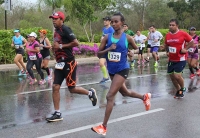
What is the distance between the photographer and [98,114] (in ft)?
22.6

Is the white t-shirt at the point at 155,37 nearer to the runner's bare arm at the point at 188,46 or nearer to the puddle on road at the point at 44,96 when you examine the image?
the puddle on road at the point at 44,96

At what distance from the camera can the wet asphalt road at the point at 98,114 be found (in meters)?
5.70

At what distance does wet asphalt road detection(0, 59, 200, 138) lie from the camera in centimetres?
570

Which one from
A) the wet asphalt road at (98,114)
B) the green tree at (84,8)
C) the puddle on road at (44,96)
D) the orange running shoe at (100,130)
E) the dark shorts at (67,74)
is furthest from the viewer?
the green tree at (84,8)

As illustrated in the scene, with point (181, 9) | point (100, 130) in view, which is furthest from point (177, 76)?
point (181, 9)

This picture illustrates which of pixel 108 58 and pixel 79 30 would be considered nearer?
pixel 108 58

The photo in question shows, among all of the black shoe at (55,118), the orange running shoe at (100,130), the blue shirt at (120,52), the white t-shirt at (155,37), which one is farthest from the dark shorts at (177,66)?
the white t-shirt at (155,37)

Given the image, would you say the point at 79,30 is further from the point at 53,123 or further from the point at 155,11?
the point at 53,123

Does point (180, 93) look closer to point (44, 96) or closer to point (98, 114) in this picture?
point (98, 114)

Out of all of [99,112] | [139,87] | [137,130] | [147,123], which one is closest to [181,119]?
[147,123]

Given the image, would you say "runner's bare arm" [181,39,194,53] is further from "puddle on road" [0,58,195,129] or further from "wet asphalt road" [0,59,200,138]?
"puddle on road" [0,58,195,129]

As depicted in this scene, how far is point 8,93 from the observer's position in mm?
9328

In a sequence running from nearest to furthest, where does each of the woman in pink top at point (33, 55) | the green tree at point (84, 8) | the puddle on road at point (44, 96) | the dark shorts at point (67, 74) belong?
the dark shorts at point (67, 74), the puddle on road at point (44, 96), the woman in pink top at point (33, 55), the green tree at point (84, 8)

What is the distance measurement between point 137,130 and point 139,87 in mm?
4285
